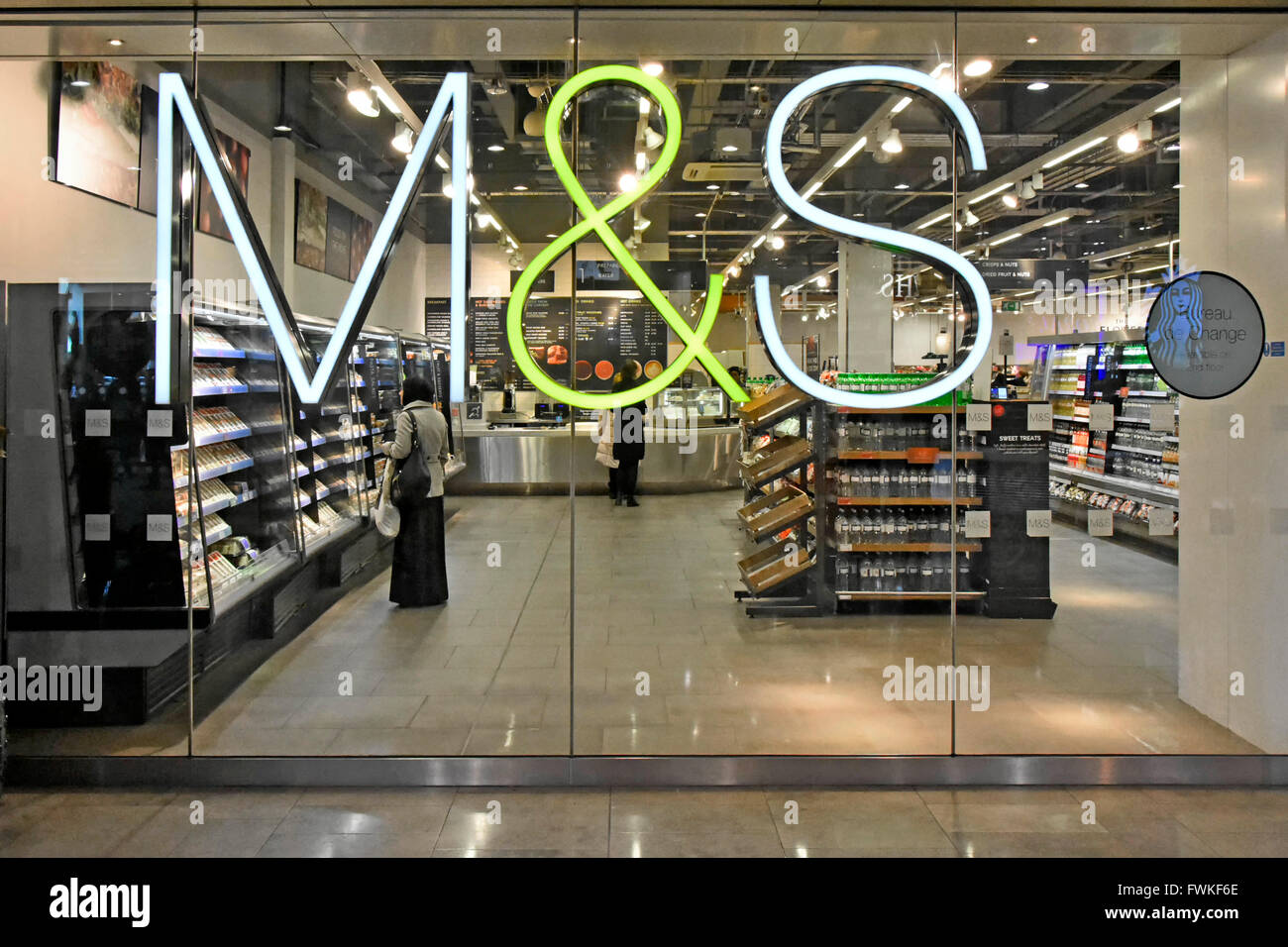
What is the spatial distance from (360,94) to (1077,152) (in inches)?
148

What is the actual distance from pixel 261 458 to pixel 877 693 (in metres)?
3.81

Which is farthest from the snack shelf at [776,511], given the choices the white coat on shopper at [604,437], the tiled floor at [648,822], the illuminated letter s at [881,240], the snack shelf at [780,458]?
the tiled floor at [648,822]

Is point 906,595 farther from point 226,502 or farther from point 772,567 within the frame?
point 226,502

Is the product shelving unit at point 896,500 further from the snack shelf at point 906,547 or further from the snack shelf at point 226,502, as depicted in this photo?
the snack shelf at point 226,502

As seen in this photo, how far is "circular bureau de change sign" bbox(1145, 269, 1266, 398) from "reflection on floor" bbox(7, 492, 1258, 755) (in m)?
0.86

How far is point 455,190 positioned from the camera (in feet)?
13.2

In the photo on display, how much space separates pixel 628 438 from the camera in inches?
171

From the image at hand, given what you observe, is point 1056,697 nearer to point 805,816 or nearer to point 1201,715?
point 1201,715

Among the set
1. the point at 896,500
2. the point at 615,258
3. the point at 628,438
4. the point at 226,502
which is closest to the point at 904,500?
the point at 896,500

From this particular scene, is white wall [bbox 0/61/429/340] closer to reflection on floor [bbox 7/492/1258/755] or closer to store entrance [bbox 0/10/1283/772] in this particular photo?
store entrance [bbox 0/10/1283/772]

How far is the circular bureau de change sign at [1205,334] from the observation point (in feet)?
13.5

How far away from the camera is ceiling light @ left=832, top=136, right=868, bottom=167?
439cm

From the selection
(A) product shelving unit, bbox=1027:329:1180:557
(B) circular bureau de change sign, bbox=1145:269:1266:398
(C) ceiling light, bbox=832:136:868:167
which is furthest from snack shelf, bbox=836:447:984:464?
(C) ceiling light, bbox=832:136:868:167

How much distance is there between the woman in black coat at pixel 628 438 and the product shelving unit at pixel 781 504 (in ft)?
1.66
